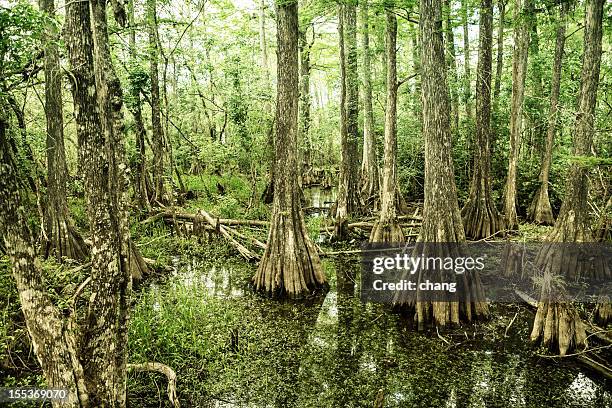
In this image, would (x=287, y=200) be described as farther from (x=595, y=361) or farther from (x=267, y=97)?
(x=267, y=97)

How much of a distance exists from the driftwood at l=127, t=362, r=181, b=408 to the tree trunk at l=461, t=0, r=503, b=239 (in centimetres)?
723

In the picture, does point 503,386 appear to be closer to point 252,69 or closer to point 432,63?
point 432,63

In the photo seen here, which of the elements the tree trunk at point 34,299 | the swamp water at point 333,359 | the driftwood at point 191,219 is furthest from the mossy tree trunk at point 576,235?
the driftwood at point 191,219

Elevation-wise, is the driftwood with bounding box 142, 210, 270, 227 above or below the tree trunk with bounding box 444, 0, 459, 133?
below

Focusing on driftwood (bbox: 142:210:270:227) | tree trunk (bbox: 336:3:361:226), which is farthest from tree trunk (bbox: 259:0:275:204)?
driftwood (bbox: 142:210:270:227)

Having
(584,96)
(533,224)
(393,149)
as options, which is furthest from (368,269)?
(533,224)

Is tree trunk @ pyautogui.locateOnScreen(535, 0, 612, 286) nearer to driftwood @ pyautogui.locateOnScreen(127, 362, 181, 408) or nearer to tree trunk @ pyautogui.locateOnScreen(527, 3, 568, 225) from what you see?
driftwood @ pyautogui.locateOnScreen(127, 362, 181, 408)

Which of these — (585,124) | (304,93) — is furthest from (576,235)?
(304,93)

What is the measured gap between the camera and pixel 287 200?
669 cm

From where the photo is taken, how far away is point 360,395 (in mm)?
4102

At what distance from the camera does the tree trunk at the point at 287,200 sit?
6.61 meters

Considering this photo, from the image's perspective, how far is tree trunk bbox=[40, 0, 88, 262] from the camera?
21.5ft

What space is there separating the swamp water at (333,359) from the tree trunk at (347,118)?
3.98 meters

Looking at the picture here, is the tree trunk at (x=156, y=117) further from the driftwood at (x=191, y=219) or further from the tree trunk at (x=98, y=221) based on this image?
the tree trunk at (x=98, y=221)
